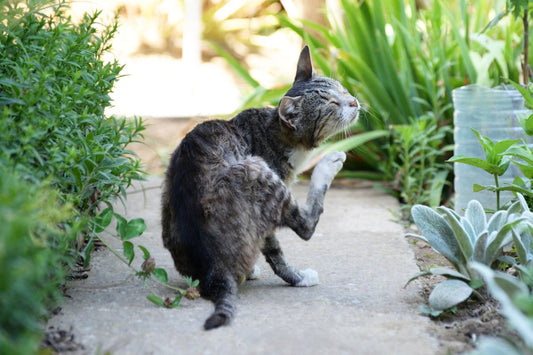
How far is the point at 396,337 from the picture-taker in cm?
229

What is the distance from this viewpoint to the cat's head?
314 cm

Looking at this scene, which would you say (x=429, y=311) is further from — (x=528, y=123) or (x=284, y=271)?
(x=528, y=123)

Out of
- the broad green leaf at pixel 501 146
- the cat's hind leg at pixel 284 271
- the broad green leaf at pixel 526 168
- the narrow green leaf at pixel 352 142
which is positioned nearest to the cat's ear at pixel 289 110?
the cat's hind leg at pixel 284 271

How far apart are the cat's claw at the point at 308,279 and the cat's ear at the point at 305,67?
1.08 metres

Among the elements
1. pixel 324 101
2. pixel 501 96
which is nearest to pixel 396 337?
pixel 324 101

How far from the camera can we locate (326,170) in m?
3.18

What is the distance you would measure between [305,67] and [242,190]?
99 cm

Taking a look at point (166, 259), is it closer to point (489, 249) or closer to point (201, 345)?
point (201, 345)

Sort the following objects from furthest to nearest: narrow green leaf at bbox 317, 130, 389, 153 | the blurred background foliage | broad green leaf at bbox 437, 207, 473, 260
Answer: narrow green leaf at bbox 317, 130, 389, 153 < the blurred background foliage < broad green leaf at bbox 437, 207, 473, 260

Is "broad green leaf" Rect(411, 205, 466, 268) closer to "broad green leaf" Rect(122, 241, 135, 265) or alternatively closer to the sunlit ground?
"broad green leaf" Rect(122, 241, 135, 265)

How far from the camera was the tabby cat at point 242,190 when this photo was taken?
8.73 feet

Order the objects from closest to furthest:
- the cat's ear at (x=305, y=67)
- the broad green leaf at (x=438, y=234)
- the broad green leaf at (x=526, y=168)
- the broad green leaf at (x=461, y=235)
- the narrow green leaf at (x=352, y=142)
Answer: the broad green leaf at (x=461, y=235) → the broad green leaf at (x=438, y=234) → the broad green leaf at (x=526, y=168) → the cat's ear at (x=305, y=67) → the narrow green leaf at (x=352, y=142)

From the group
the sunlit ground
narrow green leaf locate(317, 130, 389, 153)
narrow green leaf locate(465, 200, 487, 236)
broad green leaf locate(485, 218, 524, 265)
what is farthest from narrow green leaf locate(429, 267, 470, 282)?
the sunlit ground

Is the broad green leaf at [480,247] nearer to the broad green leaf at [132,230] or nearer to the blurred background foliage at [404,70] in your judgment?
the broad green leaf at [132,230]
